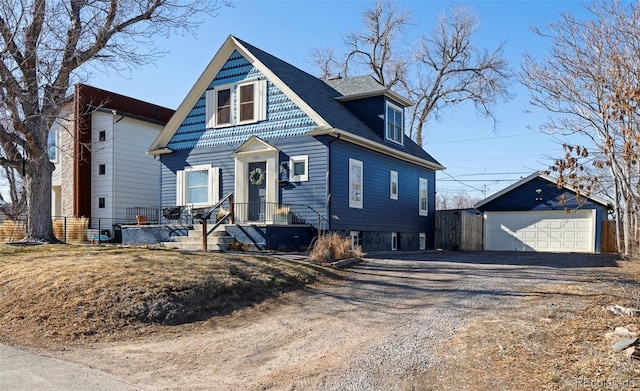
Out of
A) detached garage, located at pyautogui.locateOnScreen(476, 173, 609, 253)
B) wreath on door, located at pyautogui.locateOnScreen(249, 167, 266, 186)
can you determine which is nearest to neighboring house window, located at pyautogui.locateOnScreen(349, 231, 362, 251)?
wreath on door, located at pyautogui.locateOnScreen(249, 167, 266, 186)

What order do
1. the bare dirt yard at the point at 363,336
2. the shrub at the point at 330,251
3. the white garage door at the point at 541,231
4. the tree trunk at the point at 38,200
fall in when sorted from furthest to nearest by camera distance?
the white garage door at the point at 541,231 → the tree trunk at the point at 38,200 → the shrub at the point at 330,251 → the bare dirt yard at the point at 363,336

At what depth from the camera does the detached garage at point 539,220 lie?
21.6 m

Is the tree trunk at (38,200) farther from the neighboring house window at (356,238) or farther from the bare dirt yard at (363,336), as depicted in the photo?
the neighboring house window at (356,238)

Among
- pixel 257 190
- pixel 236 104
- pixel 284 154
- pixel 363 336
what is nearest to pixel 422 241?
pixel 257 190

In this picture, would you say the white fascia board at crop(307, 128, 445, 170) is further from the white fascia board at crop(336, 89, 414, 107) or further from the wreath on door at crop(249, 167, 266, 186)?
the wreath on door at crop(249, 167, 266, 186)

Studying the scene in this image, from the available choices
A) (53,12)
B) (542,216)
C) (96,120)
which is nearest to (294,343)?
(53,12)

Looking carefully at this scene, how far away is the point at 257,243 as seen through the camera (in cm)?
1533

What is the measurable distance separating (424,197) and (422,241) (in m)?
2.02

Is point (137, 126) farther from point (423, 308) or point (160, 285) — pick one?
point (423, 308)

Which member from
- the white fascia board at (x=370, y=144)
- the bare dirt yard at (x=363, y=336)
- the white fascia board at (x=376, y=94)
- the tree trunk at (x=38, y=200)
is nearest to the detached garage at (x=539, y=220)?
the white fascia board at (x=370, y=144)

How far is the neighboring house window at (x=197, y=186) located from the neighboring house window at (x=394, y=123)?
22.3ft

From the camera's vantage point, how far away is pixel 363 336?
641 centimetres

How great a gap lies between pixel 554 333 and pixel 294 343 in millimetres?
3019

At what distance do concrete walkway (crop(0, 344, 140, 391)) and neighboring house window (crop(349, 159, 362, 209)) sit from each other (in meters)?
12.4
